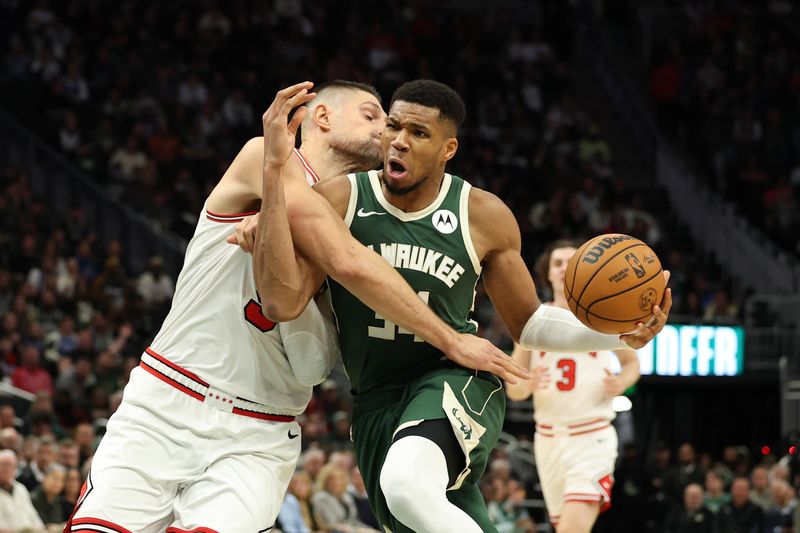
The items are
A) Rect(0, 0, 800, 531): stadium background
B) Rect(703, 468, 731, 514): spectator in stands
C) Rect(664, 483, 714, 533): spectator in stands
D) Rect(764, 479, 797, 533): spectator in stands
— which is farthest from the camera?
Rect(0, 0, 800, 531): stadium background

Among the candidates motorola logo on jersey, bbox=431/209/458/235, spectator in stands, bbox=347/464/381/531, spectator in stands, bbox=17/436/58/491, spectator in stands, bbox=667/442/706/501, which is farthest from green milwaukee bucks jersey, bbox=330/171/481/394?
spectator in stands, bbox=667/442/706/501

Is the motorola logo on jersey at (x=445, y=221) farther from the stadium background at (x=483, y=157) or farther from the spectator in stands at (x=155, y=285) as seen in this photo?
the spectator in stands at (x=155, y=285)

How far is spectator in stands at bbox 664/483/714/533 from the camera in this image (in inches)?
607

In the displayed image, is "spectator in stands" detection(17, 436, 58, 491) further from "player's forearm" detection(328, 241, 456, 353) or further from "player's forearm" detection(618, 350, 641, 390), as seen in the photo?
"player's forearm" detection(328, 241, 456, 353)

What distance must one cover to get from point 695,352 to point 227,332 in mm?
14611

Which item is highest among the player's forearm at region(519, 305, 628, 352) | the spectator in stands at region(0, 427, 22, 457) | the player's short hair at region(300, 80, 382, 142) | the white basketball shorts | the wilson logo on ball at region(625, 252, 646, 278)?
the player's short hair at region(300, 80, 382, 142)

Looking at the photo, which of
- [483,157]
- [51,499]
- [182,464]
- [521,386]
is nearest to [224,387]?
[182,464]

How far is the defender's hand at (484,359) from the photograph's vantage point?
522cm

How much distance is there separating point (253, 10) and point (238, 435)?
18531mm

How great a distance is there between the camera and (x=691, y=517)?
15.6 m

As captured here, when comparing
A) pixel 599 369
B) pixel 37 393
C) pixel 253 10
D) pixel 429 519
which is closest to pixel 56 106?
pixel 253 10

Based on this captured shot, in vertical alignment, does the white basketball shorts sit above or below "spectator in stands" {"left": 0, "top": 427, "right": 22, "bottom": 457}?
above

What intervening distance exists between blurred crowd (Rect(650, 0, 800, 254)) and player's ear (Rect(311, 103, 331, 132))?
1759 cm

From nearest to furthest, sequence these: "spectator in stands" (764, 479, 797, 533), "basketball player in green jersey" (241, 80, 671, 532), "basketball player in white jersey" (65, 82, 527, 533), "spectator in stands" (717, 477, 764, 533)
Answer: "basketball player in white jersey" (65, 82, 527, 533), "basketball player in green jersey" (241, 80, 671, 532), "spectator in stands" (764, 479, 797, 533), "spectator in stands" (717, 477, 764, 533)
